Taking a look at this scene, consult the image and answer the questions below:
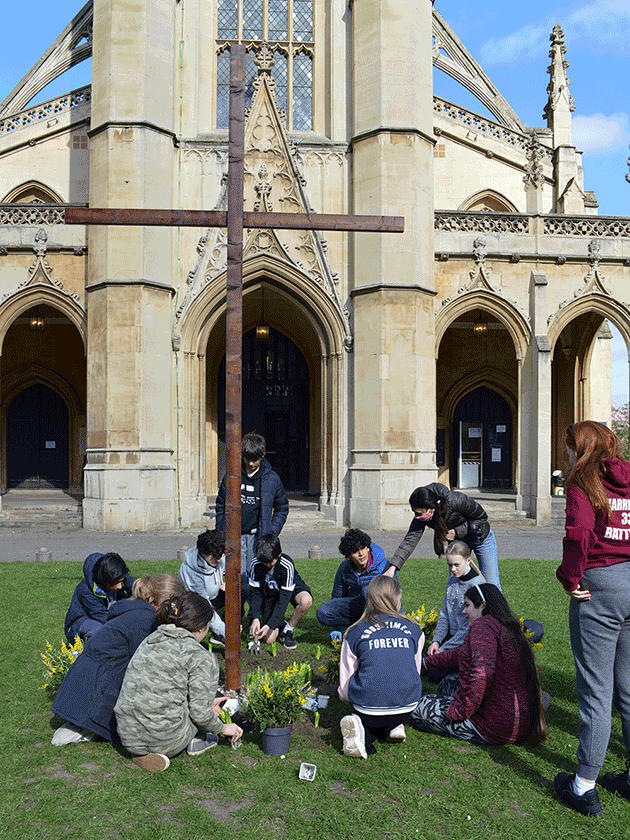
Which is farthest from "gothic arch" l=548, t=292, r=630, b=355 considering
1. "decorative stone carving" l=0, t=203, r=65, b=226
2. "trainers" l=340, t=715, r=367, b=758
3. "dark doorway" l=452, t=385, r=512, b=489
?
"trainers" l=340, t=715, r=367, b=758

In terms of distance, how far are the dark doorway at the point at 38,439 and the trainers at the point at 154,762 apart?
1748 cm

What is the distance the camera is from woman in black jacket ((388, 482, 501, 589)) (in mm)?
5191

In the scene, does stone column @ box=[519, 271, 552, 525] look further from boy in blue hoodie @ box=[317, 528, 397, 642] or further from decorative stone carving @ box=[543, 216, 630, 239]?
boy in blue hoodie @ box=[317, 528, 397, 642]

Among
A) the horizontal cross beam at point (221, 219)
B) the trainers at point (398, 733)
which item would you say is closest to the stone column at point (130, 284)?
the horizontal cross beam at point (221, 219)

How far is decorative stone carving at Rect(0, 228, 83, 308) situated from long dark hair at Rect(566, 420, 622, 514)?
1281 centimetres

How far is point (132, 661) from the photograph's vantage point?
3.73 m

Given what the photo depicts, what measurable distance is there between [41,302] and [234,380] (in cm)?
1194

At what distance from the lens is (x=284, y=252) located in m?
14.5

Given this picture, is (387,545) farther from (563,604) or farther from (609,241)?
(609,241)

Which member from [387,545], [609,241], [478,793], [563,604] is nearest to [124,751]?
[478,793]

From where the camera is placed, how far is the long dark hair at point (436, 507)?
518cm

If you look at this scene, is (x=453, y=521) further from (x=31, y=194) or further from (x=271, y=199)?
(x=31, y=194)

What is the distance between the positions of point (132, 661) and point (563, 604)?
500cm

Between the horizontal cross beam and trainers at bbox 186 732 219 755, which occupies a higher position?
the horizontal cross beam
